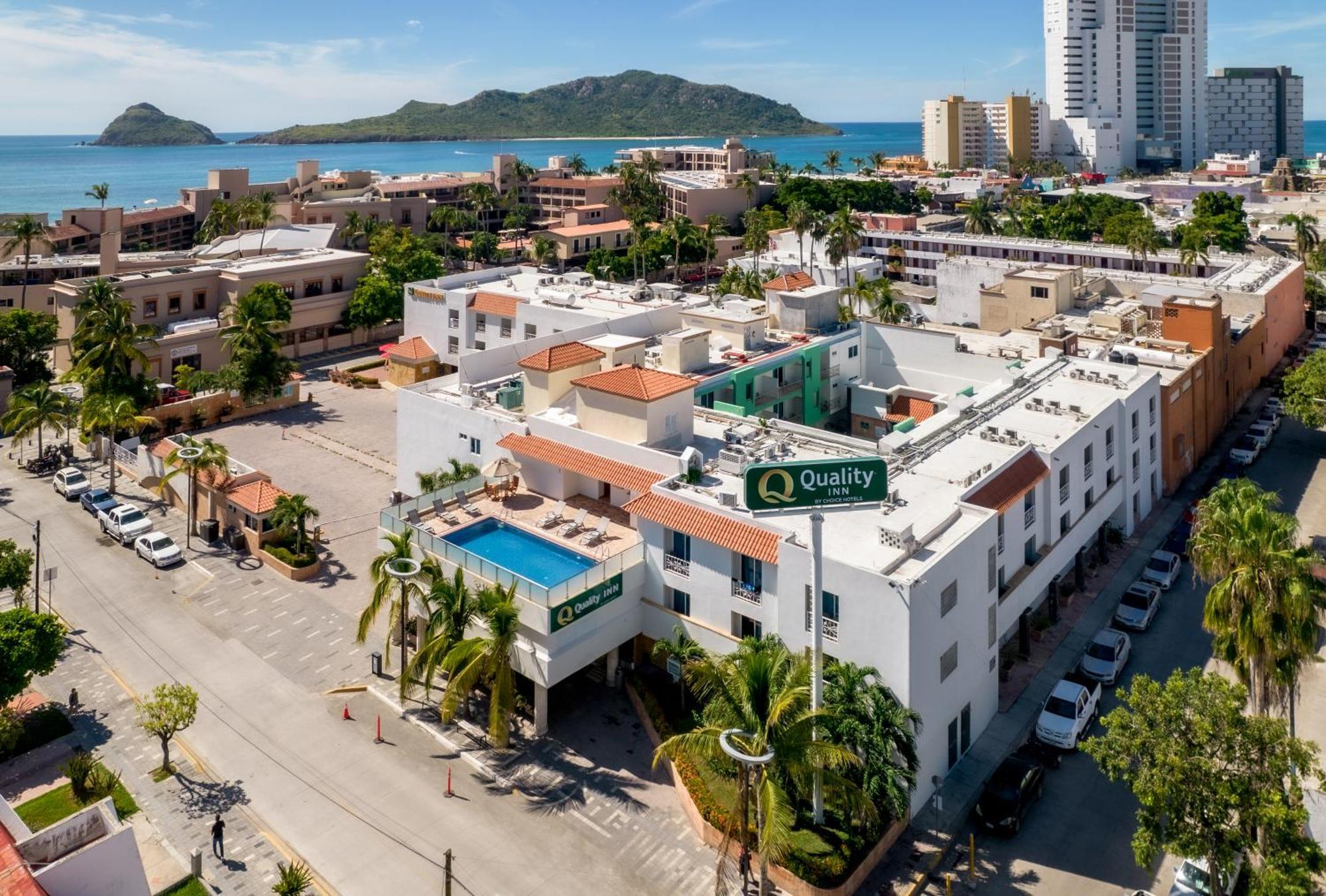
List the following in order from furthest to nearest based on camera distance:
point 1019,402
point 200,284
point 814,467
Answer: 1. point 200,284
2. point 1019,402
3. point 814,467

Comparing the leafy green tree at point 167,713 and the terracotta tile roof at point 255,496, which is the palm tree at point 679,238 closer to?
the terracotta tile roof at point 255,496

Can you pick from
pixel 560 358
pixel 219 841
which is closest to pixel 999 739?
pixel 219 841

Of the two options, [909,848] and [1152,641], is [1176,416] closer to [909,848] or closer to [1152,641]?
[1152,641]

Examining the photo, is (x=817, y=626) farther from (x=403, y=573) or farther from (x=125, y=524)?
(x=125, y=524)

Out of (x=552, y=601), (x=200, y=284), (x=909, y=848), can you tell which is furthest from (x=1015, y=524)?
(x=200, y=284)

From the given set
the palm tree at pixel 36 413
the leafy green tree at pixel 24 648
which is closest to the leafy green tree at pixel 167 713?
the leafy green tree at pixel 24 648
